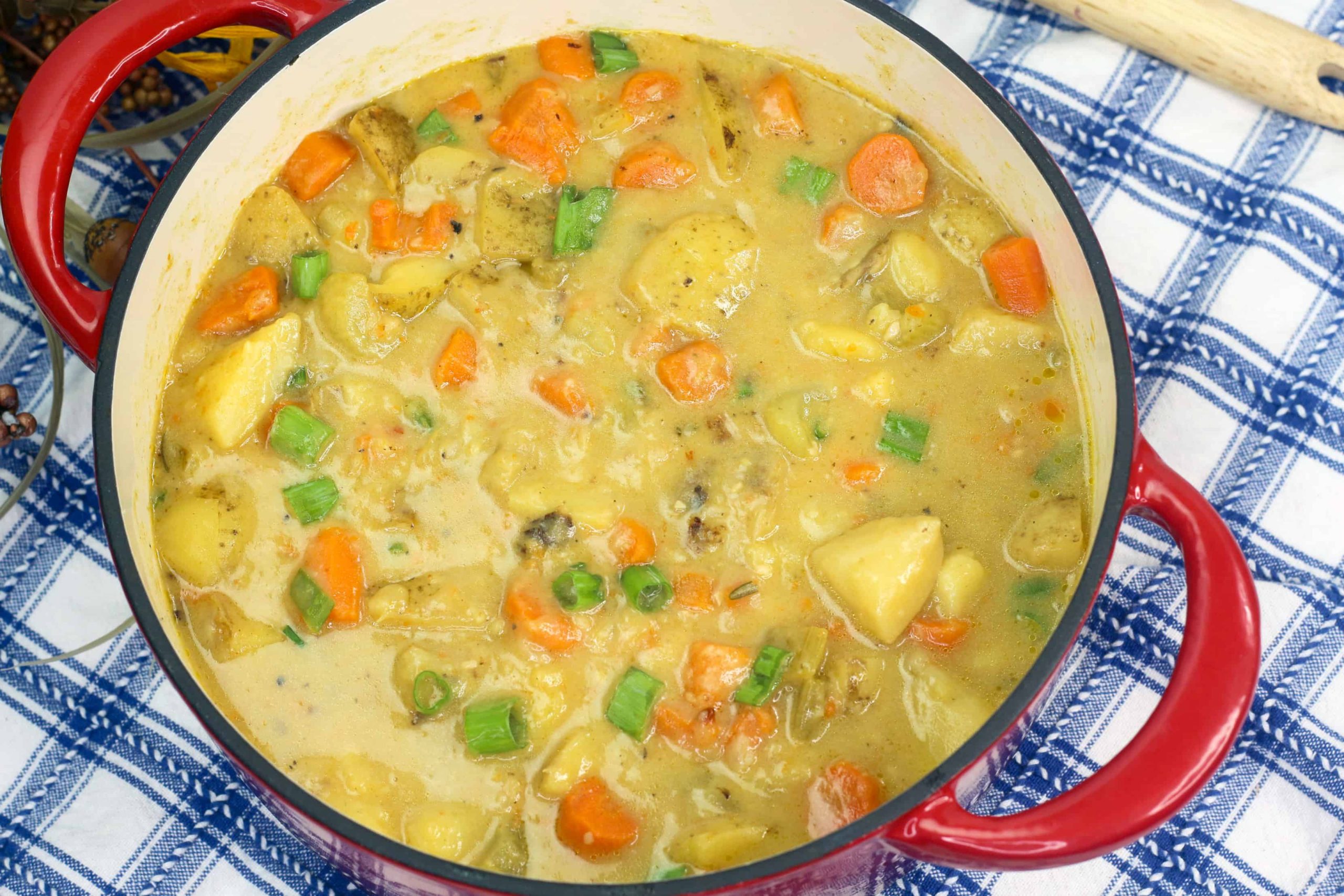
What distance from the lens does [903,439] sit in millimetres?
2791

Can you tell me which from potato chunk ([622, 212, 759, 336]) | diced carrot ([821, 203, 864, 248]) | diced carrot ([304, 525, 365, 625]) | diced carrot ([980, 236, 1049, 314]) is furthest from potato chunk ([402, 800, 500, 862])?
diced carrot ([980, 236, 1049, 314])

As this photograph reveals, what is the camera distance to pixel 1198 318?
3.25m

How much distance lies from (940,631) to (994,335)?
26.3 inches

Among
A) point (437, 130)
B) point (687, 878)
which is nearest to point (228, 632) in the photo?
point (687, 878)

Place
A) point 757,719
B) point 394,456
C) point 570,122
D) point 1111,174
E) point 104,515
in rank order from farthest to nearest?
1. point 1111,174
2. point 570,122
3. point 394,456
4. point 757,719
5. point 104,515

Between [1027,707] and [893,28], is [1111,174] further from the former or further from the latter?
[1027,707]

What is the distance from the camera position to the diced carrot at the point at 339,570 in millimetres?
2699

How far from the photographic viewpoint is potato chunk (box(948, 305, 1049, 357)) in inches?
112

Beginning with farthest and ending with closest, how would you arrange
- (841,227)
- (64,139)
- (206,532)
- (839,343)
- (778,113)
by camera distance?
1. (778,113)
2. (841,227)
3. (839,343)
4. (206,532)
5. (64,139)

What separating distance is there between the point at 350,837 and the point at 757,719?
0.84 metres

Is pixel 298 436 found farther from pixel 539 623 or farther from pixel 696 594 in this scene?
pixel 696 594

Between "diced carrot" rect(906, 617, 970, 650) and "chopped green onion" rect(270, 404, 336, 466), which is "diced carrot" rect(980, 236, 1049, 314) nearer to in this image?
"diced carrot" rect(906, 617, 970, 650)

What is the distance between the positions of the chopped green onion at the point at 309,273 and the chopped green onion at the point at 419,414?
0.34 m

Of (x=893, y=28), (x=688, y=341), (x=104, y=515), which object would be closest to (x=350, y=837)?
(x=104, y=515)
